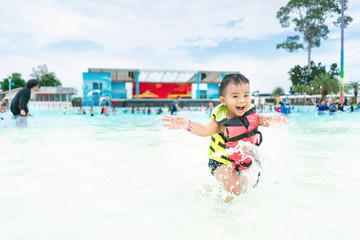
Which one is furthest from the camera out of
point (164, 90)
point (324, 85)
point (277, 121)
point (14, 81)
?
point (14, 81)

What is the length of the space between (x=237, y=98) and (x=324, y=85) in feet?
129

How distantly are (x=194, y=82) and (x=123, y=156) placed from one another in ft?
125

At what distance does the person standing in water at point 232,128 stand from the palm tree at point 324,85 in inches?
1512

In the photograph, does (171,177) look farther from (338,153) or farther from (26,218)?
(338,153)

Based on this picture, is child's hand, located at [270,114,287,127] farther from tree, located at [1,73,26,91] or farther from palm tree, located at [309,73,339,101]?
tree, located at [1,73,26,91]

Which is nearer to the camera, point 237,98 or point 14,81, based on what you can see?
point 237,98

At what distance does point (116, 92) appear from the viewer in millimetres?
38531

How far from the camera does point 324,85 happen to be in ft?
117

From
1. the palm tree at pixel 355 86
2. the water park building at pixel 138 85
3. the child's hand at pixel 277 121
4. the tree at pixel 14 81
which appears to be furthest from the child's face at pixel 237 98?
the tree at pixel 14 81

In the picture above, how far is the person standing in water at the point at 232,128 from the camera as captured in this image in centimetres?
215

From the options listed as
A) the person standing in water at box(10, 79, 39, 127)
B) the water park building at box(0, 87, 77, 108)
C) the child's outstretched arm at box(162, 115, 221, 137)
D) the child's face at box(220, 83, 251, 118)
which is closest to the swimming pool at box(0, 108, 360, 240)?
the child's outstretched arm at box(162, 115, 221, 137)

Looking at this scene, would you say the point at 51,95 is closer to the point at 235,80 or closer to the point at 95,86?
the point at 95,86

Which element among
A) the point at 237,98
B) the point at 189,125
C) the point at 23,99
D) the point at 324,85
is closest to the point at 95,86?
the point at 23,99

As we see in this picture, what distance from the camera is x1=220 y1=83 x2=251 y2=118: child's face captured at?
Result: 2.13 metres
